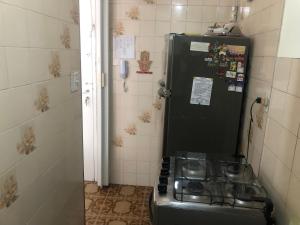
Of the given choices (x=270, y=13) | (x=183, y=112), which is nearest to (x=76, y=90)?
(x=183, y=112)

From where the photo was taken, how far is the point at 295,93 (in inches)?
45.8

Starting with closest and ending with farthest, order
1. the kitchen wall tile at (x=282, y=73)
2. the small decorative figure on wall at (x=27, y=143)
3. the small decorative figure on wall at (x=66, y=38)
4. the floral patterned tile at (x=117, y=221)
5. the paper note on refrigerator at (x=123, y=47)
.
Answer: the small decorative figure on wall at (x=27, y=143) < the kitchen wall tile at (x=282, y=73) < the small decorative figure on wall at (x=66, y=38) < the floral patterned tile at (x=117, y=221) < the paper note on refrigerator at (x=123, y=47)

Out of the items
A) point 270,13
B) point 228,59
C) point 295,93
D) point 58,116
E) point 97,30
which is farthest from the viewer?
point 97,30

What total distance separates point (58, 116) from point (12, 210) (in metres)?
0.51

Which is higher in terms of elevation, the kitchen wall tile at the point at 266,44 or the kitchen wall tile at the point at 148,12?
the kitchen wall tile at the point at 148,12

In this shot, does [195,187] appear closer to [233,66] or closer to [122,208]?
[233,66]

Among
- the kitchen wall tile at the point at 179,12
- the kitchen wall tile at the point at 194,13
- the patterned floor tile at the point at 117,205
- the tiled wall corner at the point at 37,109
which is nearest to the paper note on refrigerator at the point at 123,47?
the kitchen wall tile at the point at 179,12

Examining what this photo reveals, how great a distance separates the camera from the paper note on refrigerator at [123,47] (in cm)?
244

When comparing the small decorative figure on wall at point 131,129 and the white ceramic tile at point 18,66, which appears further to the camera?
the small decorative figure on wall at point 131,129

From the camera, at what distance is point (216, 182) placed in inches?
49.9

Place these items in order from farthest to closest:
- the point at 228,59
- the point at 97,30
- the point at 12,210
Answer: the point at 97,30 < the point at 228,59 < the point at 12,210

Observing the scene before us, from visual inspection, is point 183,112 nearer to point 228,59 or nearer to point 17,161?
point 228,59

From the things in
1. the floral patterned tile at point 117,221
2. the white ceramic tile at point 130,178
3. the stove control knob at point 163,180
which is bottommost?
the floral patterned tile at point 117,221

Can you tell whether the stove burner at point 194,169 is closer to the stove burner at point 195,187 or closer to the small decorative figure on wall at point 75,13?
the stove burner at point 195,187
